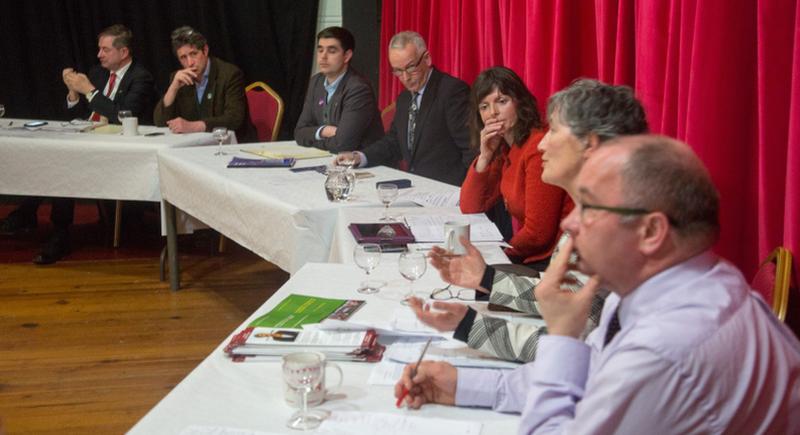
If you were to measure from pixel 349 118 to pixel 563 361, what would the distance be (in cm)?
329

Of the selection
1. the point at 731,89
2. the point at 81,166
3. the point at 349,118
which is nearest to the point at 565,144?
the point at 731,89

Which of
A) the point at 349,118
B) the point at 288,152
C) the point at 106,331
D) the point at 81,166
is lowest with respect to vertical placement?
the point at 106,331

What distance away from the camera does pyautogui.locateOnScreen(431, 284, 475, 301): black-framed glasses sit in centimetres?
206

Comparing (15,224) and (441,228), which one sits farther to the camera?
(15,224)

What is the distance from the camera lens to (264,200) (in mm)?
3244

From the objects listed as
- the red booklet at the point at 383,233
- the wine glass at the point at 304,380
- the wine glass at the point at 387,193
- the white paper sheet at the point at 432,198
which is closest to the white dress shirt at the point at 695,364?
the wine glass at the point at 304,380

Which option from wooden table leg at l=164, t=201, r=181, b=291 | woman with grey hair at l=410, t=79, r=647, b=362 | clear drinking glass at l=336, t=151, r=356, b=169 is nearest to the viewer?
woman with grey hair at l=410, t=79, r=647, b=362

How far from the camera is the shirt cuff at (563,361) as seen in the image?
1226 mm

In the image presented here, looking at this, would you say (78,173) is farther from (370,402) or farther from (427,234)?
(370,402)

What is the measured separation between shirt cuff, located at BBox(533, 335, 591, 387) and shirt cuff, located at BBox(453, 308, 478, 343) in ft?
1.39

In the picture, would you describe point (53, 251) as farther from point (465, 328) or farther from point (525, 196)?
point (465, 328)

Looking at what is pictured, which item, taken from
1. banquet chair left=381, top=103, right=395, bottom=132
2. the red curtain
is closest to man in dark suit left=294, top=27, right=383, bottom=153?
banquet chair left=381, top=103, right=395, bottom=132

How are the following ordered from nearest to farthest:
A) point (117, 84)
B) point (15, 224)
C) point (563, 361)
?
point (563, 361)
point (117, 84)
point (15, 224)

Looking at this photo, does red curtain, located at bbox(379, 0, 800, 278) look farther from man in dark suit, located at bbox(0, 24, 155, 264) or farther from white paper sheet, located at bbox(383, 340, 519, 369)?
man in dark suit, located at bbox(0, 24, 155, 264)
